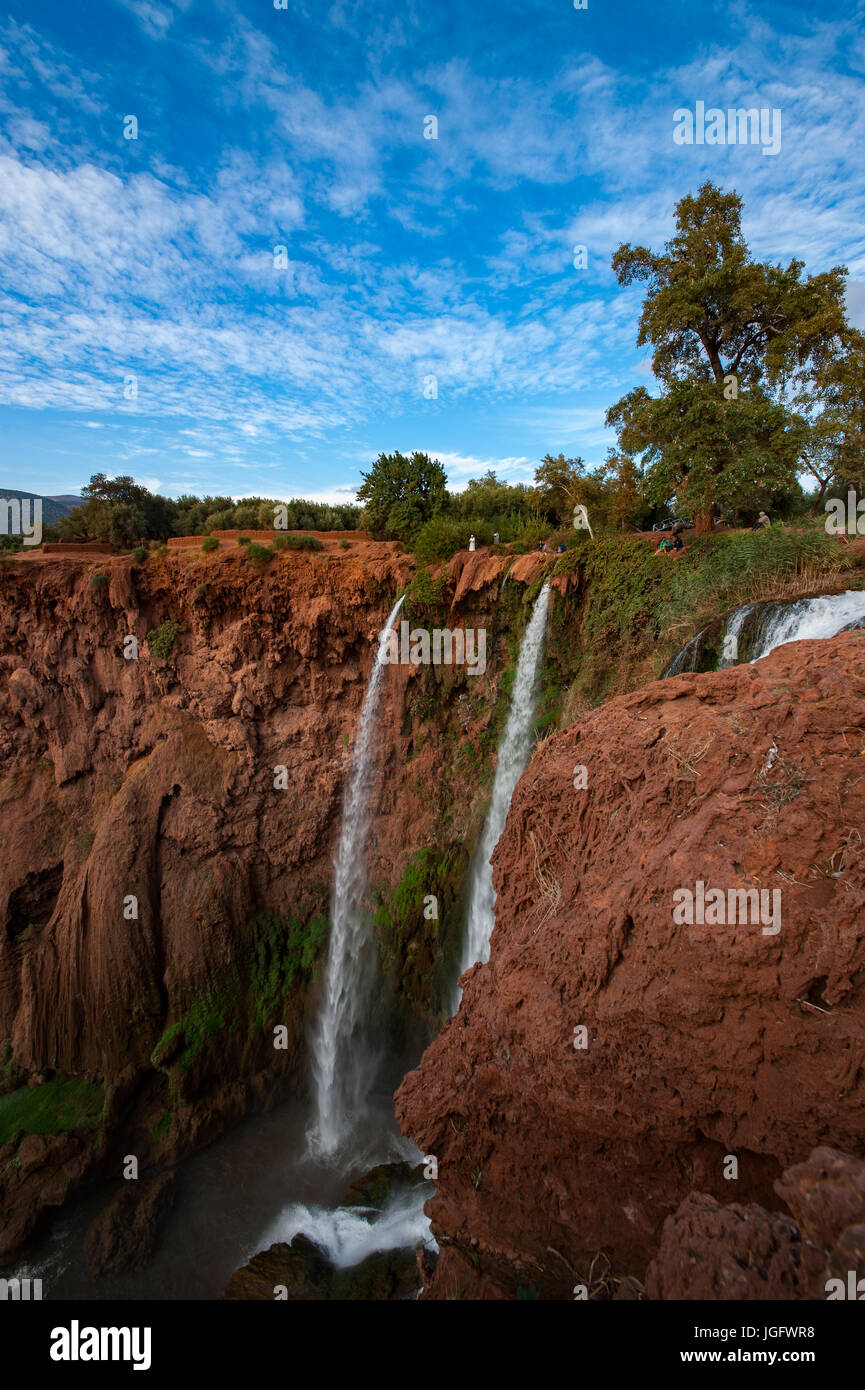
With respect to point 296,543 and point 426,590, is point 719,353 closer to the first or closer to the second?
point 426,590

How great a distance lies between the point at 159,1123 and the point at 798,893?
13.8 metres

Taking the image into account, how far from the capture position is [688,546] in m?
10.8

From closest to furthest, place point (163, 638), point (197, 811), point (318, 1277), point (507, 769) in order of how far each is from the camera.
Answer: point (318, 1277) → point (507, 769) → point (197, 811) → point (163, 638)

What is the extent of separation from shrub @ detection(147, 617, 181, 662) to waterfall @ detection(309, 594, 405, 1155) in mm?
5707

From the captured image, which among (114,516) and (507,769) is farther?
(114,516)

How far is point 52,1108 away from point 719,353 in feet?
78.3

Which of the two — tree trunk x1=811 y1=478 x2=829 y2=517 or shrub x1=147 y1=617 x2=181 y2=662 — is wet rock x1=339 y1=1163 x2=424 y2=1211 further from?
tree trunk x1=811 y1=478 x2=829 y2=517

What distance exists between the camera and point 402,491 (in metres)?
19.9

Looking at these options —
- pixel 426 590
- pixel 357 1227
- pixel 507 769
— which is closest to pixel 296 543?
pixel 426 590

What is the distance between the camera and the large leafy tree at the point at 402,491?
19609mm

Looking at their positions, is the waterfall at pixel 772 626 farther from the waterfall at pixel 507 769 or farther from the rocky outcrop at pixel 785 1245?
the rocky outcrop at pixel 785 1245

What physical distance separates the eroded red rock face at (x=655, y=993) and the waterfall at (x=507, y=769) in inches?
233

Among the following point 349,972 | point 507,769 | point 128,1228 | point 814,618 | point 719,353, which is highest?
point 719,353

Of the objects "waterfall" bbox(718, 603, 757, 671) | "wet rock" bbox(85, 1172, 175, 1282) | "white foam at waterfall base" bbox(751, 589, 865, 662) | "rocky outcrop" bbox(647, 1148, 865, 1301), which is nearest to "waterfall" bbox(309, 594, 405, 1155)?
"wet rock" bbox(85, 1172, 175, 1282)
